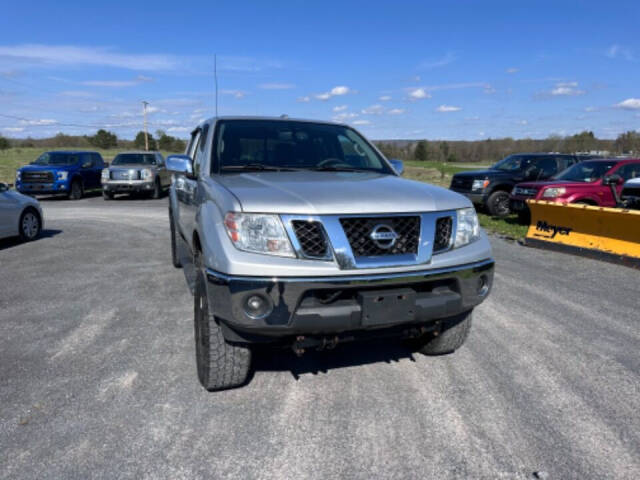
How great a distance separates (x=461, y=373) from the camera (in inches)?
136

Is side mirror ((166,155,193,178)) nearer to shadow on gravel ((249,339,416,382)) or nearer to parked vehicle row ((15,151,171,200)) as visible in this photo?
shadow on gravel ((249,339,416,382))

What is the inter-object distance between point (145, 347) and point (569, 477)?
3088 millimetres

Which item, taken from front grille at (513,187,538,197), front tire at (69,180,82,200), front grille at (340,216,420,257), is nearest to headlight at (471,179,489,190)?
front grille at (513,187,538,197)

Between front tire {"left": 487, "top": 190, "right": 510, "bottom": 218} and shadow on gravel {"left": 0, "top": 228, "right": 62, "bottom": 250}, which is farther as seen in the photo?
front tire {"left": 487, "top": 190, "right": 510, "bottom": 218}

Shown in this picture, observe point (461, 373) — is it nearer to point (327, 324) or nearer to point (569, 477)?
point (569, 477)

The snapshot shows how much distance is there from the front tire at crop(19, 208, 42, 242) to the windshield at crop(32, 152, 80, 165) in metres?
9.87

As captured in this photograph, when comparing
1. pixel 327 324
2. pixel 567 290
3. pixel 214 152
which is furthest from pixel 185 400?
pixel 567 290

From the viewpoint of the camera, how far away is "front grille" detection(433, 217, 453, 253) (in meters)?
2.89

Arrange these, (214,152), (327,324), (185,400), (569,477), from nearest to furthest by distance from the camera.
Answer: (569,477) < (327,324) < (185,400) < (214,152)

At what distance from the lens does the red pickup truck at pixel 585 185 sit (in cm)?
1002

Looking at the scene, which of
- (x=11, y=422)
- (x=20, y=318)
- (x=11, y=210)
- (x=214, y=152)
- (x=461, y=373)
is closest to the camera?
(x=11, y=422)

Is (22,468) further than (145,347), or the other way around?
(145,347)

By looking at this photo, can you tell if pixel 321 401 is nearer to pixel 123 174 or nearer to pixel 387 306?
pixel 387 306

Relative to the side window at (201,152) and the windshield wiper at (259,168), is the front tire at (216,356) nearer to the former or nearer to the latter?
the windshield wiper at (259,168)
